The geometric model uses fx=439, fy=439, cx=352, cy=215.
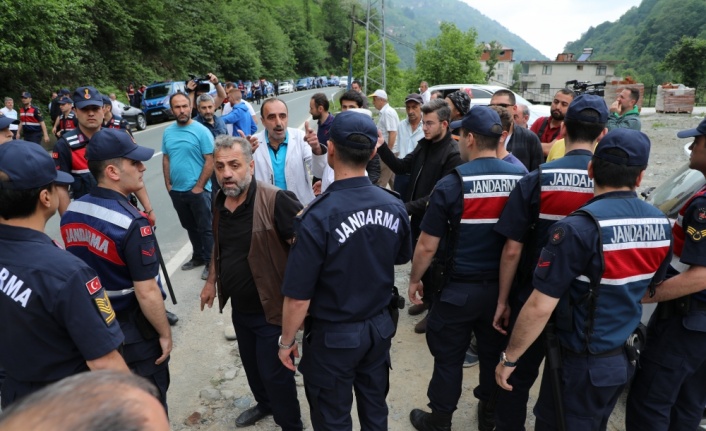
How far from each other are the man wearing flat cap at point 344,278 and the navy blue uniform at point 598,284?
80cm

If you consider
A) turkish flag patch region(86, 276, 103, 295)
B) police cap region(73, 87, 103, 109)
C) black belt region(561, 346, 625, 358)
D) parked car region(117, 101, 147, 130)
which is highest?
police cap region(73, 87, 103, 109)

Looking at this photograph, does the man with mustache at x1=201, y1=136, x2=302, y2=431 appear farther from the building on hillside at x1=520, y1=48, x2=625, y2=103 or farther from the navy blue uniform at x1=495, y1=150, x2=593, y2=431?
the building on hillside at x1=520, y1=48, x2=625, y2=103

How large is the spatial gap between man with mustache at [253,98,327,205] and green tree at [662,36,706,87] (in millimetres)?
42739

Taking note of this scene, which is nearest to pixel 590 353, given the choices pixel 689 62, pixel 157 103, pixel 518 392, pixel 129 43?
pixel 518 392

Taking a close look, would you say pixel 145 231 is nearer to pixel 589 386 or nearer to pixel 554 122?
pixel 589 386

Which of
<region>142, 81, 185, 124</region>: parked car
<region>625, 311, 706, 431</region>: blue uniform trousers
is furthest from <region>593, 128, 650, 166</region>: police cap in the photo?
<region>142, 81, 185, 124</region>: parked car

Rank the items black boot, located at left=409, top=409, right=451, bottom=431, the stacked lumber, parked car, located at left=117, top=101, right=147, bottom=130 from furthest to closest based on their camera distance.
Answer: the stacked lumber
parked car, located at left=117, top=101, right=147, bottom=130
black boot, located at left=409, top=409, right=451, bottom=431

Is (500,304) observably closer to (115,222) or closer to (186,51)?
(115,222)

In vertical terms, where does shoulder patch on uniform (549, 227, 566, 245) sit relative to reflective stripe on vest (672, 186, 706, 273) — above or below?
above

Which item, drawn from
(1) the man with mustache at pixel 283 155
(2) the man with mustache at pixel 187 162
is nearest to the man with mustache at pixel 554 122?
(1) the man with mustache at pixel 283 155

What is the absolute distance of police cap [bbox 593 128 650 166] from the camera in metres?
2.04

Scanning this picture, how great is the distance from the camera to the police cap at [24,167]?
177cm

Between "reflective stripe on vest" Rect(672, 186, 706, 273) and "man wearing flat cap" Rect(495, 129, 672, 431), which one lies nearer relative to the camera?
"man wearing flat cap" Rect(495, 129, 672, 431)

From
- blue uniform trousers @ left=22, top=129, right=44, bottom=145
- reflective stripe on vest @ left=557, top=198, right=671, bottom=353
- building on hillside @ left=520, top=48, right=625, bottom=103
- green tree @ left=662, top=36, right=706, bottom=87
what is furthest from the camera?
building on hillside @ left=520, top=48, right=625, bottom=103
